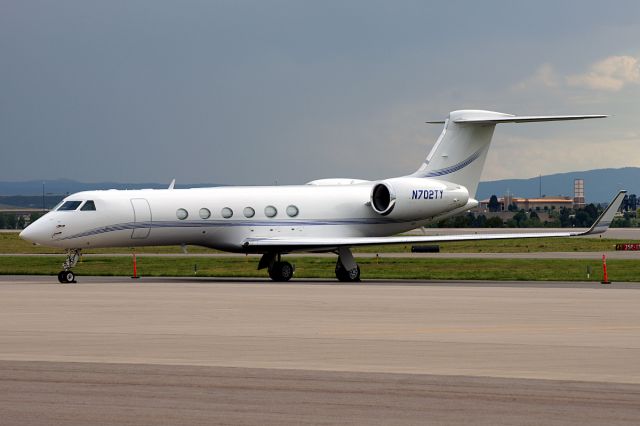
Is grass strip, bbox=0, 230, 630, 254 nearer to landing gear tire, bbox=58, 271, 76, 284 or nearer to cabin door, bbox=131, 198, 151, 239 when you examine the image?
cabin door, bbox=131, 198, 151, 239

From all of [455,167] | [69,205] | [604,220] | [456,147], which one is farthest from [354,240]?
[69,205]

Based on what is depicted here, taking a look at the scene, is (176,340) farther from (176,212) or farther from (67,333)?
(176,212)

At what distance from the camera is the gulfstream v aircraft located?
38.0m

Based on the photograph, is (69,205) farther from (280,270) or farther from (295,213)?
(295,213)

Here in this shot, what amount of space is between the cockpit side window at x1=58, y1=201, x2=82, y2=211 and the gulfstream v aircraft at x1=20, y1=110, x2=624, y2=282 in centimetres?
3

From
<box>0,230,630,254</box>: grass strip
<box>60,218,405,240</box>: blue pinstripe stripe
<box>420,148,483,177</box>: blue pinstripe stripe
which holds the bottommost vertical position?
<box>0,230,630,254</box>: grass strip

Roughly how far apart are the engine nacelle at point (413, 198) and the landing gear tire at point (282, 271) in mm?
3987

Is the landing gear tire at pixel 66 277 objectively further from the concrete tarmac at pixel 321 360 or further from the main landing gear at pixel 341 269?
the concrete tarmac at pixel 321 360

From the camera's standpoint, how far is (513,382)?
1372cm

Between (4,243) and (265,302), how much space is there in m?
65.5

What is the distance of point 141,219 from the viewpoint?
38281mm

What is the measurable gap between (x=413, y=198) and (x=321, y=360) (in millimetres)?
25447

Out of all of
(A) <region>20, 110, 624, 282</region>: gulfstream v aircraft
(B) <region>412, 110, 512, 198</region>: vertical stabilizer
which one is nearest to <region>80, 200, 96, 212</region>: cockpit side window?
(A) <region>20, 110, 624, 282</region>: gulfstream v aircraft

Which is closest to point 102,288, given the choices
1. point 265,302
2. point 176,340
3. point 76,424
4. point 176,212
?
point 176,212
